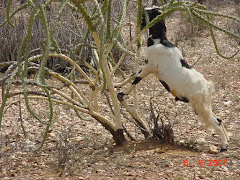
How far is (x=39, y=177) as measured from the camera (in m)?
2.68

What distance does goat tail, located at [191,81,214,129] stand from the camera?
9.68ft

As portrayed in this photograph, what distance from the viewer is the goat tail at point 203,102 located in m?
2.95

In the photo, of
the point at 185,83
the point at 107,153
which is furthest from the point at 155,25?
the point at 107,153

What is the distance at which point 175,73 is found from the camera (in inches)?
116

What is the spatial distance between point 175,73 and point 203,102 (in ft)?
1.09

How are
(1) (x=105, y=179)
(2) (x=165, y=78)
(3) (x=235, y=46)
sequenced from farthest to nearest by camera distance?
(3) (x=235, y=46), (2) (x=165, y=78), (1) (x=105, y=179)

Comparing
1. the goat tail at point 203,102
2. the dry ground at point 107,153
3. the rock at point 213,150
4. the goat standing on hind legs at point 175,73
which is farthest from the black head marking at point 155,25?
the rock at point 213,150

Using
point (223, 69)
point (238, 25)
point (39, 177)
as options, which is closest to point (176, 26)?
point (238, 25)

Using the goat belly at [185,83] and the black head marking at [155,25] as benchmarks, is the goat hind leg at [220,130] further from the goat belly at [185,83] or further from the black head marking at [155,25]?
the black head marking at [155,25]

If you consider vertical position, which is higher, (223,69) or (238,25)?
(238,25)

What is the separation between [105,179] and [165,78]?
0.95 metres

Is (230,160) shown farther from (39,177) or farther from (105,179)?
(39,177)
